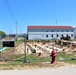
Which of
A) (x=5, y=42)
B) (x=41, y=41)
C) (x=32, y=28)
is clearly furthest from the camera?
(x=32, y=28)

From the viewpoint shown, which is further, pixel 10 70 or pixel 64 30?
pixel 64 30

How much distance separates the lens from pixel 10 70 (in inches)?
470

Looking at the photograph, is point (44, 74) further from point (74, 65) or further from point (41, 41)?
point (41, 41)

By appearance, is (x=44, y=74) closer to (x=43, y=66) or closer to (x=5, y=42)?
(x=43, y=66)

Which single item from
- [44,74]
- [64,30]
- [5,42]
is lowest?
[44,74]

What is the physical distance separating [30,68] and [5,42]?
2017 centimetres

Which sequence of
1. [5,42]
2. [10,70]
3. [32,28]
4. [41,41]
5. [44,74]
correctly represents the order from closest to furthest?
[44,74]
[10,70]
[5,42]
[41,41]
[32,28]

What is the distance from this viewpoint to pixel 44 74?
35.2ft

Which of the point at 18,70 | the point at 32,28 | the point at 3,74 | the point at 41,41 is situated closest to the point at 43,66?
the point at 18,70

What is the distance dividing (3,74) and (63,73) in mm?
3076

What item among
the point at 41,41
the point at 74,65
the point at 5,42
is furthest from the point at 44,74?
the point at 41,41

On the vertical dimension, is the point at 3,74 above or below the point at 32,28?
below

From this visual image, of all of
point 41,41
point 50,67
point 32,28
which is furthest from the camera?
point 32,28

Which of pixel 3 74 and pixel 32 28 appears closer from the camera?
pixel 3 74
